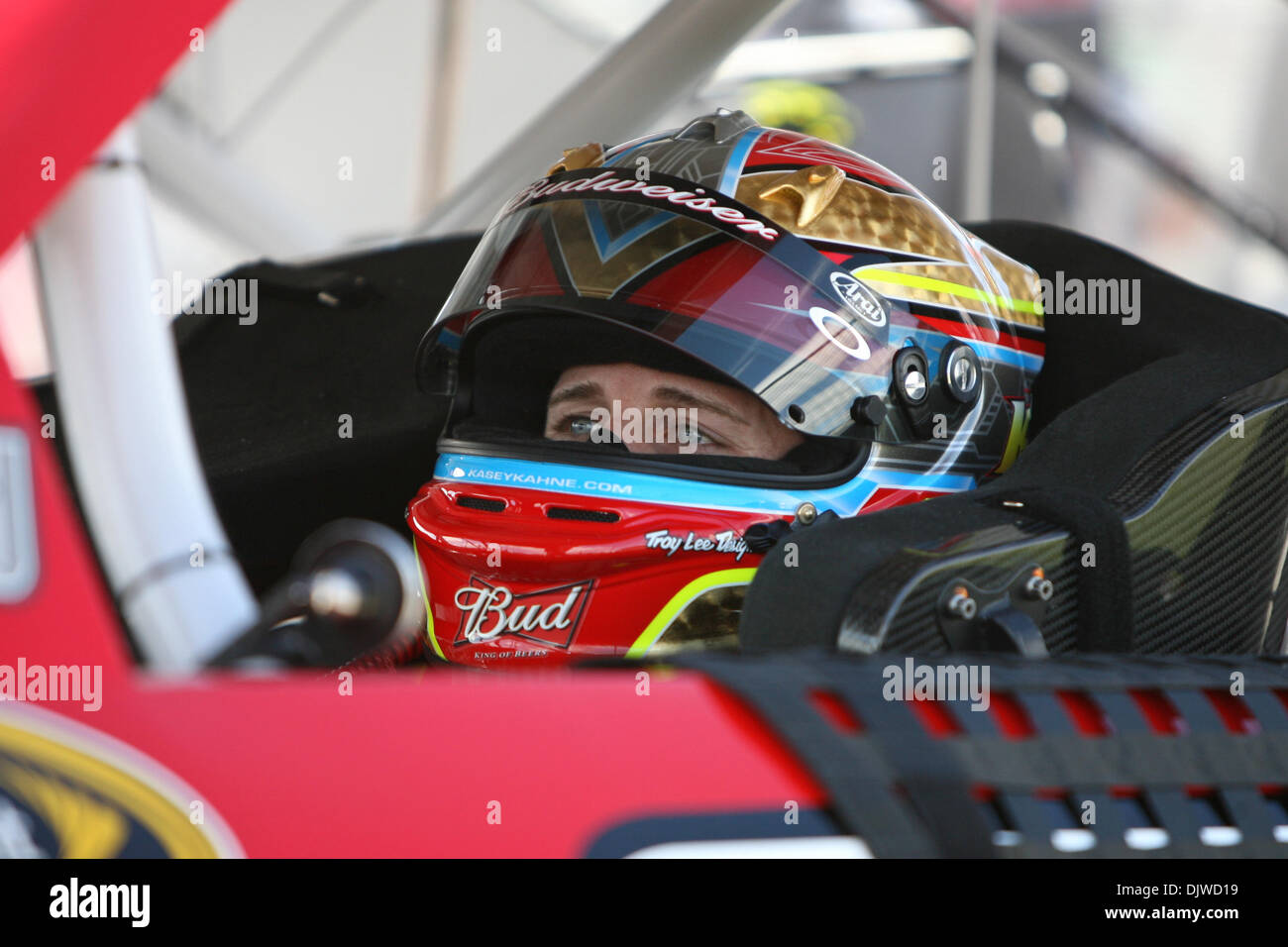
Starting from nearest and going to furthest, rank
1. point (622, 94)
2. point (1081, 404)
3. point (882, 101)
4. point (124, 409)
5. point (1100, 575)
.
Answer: point (124, 409), point (1100, 575), point (1081, 404), point (622, 94), point (882, 101)

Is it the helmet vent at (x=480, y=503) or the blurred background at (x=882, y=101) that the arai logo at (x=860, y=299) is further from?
the blurred background at (x=882, y=101)

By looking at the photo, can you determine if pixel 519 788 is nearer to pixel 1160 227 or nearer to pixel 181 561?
pixel 181 561

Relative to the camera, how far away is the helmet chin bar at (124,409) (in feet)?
2.47

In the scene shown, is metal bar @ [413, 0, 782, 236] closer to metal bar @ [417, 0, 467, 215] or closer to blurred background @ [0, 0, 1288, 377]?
metal bar @ [417, 0, 467, 215]

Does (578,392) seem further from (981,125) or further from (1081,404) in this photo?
(981,125)

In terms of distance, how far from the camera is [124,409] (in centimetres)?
77

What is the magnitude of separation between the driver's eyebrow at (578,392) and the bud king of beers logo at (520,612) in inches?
10.6

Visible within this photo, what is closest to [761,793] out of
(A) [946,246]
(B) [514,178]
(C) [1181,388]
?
(C) [1181,388]

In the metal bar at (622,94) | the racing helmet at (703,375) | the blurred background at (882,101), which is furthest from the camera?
the blurred background at (882,101)

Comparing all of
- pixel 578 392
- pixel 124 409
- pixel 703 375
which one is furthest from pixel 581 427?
pixel 124 409

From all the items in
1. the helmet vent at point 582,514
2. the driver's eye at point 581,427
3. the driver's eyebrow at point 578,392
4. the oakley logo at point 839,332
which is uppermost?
the oakley logo at point 839,332

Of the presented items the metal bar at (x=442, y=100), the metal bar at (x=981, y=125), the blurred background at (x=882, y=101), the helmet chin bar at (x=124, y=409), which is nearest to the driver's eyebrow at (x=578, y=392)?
the helmet chin bar at (x=124, y=409)

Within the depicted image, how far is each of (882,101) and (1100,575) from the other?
667cm

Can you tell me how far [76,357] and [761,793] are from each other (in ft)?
1.37
